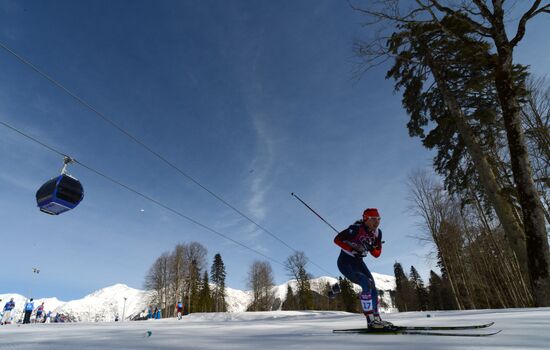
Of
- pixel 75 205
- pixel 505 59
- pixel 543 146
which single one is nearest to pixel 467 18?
pixel 505 59

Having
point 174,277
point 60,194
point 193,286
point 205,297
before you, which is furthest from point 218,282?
point 60,194

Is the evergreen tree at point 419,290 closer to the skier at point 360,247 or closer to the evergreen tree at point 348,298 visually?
the evergreen tree at point 348,298

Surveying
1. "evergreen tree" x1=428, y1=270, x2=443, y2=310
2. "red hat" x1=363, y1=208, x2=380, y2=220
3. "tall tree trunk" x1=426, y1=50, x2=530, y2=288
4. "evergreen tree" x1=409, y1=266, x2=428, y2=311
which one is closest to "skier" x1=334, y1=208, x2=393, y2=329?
"red hat" x1=363, y1=208, x2=380, y2=220

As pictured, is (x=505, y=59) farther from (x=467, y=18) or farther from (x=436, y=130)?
(x=436, y=130)

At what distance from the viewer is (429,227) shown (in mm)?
21984

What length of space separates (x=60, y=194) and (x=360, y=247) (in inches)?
387

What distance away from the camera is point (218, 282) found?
6275 centimetres

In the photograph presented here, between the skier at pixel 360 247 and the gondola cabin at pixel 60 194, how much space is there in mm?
9513

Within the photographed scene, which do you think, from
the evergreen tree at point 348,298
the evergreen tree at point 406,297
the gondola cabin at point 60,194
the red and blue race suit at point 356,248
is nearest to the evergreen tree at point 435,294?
the evergreen tree at point 406,297

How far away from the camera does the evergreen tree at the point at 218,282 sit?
195ft

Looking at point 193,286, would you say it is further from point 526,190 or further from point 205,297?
point 526,190

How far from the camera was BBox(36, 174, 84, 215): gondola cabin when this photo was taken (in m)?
9.24

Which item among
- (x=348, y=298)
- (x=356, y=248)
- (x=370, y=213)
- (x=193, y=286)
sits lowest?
(x=348, y=298)

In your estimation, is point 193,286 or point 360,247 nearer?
point 360,247
